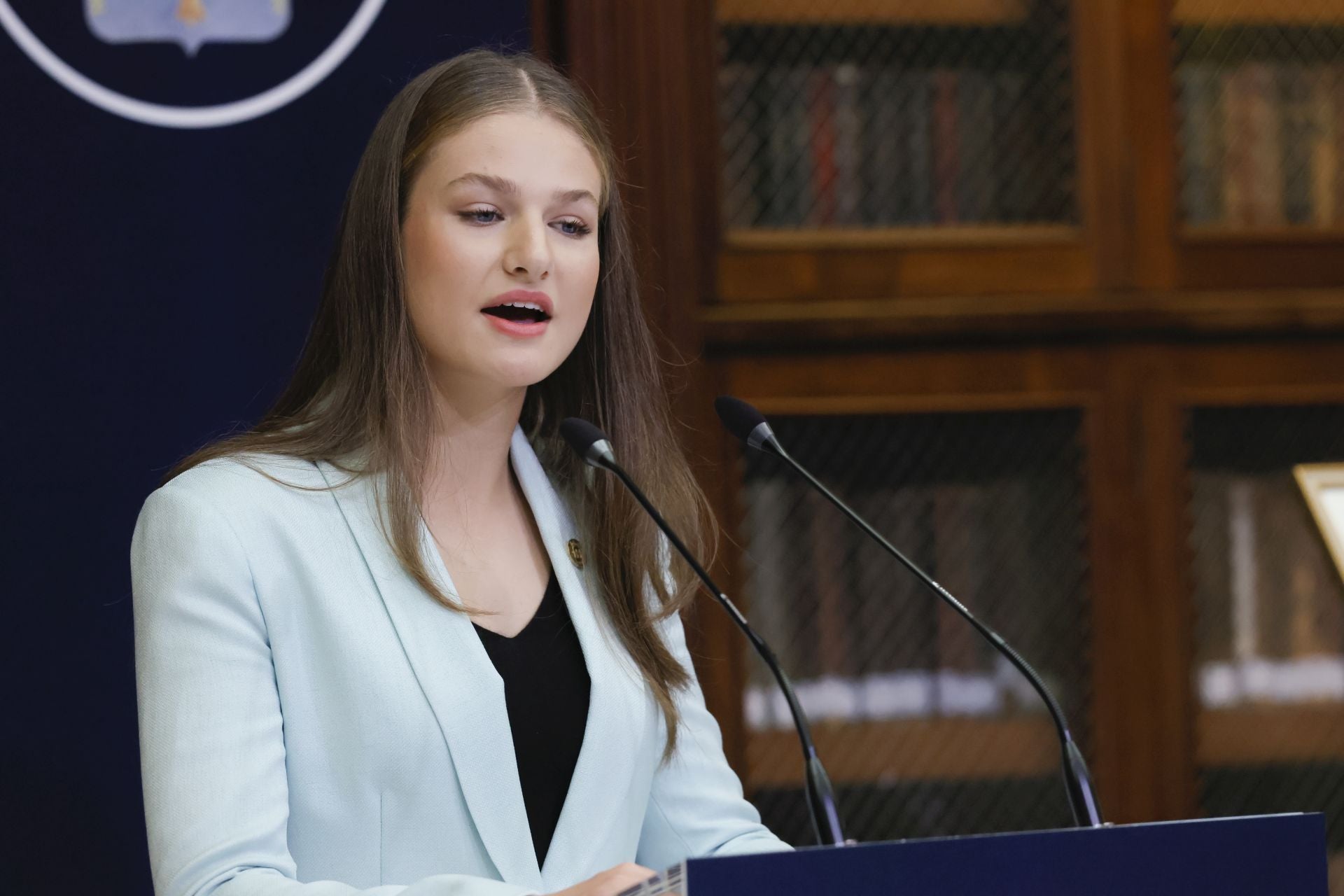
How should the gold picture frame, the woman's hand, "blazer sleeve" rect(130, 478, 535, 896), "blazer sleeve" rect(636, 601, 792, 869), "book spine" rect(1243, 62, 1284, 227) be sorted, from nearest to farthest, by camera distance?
1. the woman's hand
2. "blazer sleeve" rect(130, 478, 535, 896)
3. "blazer sleeve" rect(636, 601, 792, 869)
4. the gold picture frame
5. "book spine" rect(1243, 62, 1284, 227)

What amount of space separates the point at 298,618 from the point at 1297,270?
1.74 metres

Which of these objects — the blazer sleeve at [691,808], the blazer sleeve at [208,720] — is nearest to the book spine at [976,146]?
the blazer sleeve at [691,808]

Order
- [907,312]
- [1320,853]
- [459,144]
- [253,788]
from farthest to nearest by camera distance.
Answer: [907,312] → [459,144] → [253,788] → [1320,853]

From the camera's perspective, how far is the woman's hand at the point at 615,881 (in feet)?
3.73

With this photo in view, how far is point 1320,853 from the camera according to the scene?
1053 millimetres

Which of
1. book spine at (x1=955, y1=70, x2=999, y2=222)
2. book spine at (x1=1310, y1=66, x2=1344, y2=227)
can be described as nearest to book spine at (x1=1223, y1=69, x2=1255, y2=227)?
book spine at (x1=1310, y1=66, x2=1344, y2=227)

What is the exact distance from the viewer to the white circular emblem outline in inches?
79.0

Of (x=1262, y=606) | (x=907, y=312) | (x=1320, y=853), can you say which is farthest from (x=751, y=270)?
(x=1320, y=853)

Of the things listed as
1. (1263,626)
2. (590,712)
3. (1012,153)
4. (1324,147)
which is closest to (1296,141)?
(1324,147)

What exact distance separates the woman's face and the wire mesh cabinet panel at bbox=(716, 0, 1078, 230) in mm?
850

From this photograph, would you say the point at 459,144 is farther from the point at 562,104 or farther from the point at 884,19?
the point at 884,19

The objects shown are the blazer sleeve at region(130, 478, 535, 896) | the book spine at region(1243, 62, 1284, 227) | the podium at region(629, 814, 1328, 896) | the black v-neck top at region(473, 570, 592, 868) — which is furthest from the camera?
the book spine at region(1243, 62, 1284, 227)

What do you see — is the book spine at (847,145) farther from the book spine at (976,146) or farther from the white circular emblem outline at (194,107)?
the white circular emblem outline at (194,107)

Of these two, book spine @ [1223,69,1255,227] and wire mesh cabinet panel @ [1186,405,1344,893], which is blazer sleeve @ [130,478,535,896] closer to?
wire mesh cabinet panel @ [1186,405,1344,893]
